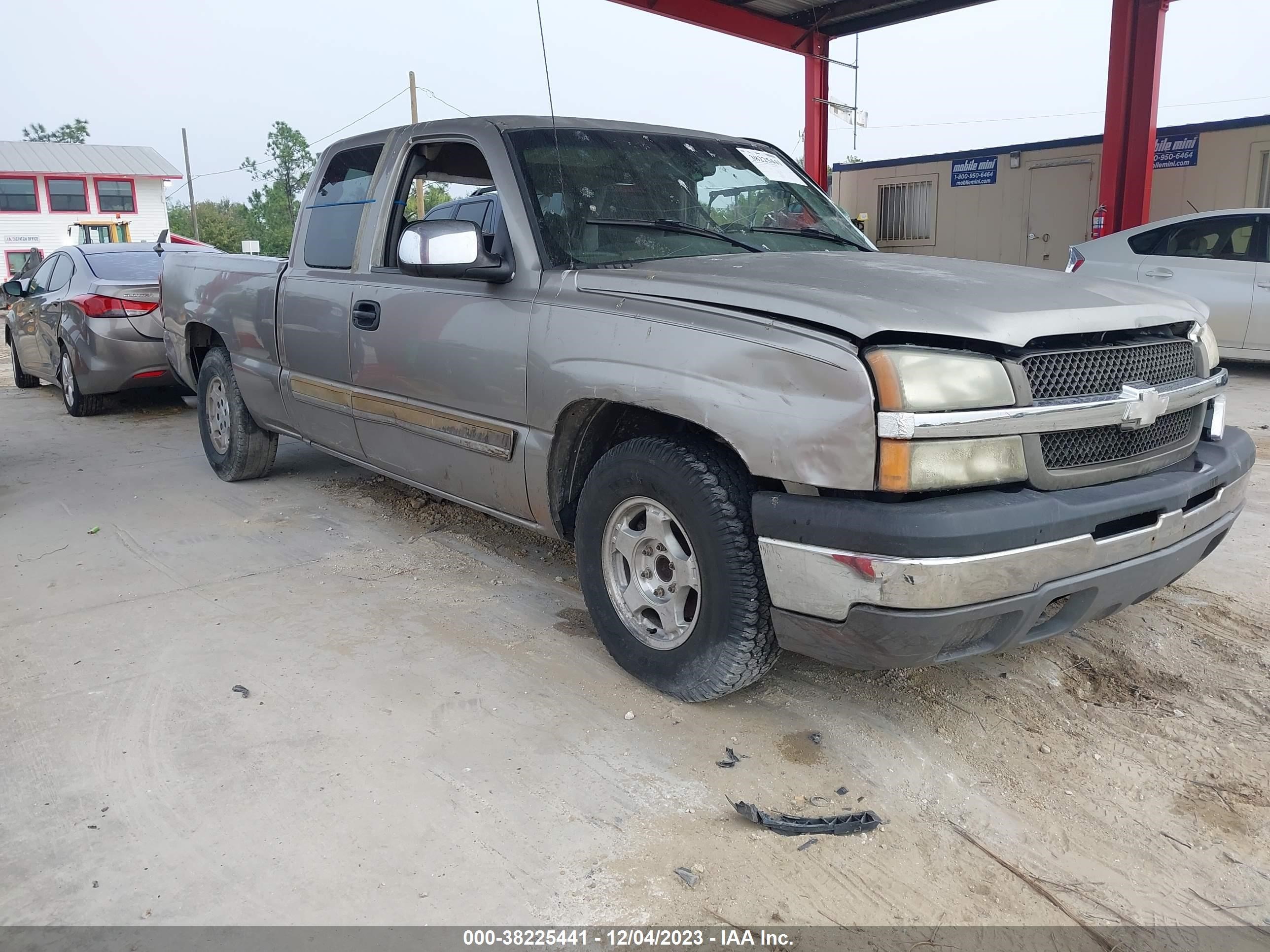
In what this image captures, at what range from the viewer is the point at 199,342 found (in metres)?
6.24

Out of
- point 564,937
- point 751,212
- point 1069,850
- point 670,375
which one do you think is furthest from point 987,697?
point 751,212

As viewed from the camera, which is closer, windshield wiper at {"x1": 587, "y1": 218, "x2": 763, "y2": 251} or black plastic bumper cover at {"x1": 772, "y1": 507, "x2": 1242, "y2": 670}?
black plastic bumper cover at {"x1": 772, "y1": 507, "x2": 1242, "y2": 670}

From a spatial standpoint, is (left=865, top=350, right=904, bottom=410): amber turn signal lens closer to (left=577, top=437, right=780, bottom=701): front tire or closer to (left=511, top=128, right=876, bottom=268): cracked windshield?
(left=577, top=437, right=780, bottom=701): front tire

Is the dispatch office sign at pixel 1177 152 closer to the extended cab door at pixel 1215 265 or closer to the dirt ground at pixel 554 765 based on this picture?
the extended cab door at pixel 1215 265

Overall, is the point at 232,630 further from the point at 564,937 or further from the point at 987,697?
the point at 987,697

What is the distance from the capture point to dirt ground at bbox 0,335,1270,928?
7.54 ft

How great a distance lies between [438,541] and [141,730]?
6.61 feet

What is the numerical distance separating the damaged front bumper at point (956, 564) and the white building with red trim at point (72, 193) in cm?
4499

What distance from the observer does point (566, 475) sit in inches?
137

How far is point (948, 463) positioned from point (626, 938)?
1338mm

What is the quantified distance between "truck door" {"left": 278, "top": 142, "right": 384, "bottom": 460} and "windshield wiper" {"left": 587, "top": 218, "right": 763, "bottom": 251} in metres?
1.46

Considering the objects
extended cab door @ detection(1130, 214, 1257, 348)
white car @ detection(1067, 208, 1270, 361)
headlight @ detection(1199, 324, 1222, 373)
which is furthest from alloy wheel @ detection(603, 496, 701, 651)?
extended cab door @ detection(1130, 214, 1257, 348)

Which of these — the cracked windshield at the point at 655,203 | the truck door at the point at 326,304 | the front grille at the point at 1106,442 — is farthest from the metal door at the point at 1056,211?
the front grille at the point at 1106,442

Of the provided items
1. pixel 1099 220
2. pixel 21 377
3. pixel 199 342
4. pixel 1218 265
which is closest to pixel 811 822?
pixel 199 342
